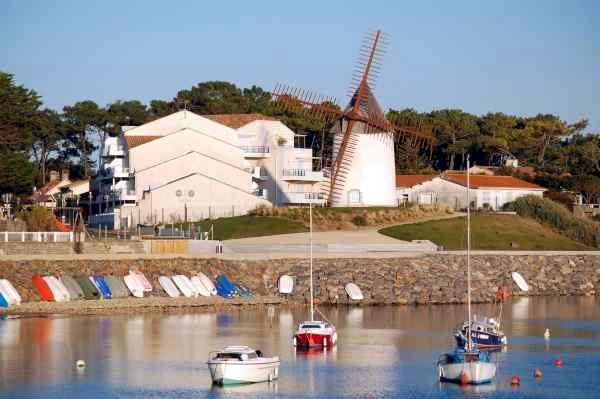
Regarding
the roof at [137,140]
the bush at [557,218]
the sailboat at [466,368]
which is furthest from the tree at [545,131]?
the sailboat at [466,368]

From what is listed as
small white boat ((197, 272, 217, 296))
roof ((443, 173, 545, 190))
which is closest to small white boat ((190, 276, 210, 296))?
small white boat ((197, 272, 217, 296))

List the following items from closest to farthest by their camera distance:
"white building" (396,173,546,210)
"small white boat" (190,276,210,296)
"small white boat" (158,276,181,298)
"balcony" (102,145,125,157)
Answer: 1. "small white boat" (158,276,181,298)
2. "small white boat" (190,276,210,296)
3. "balcony" (102,145,125,157)
4. "white building" (396,173,546,210)

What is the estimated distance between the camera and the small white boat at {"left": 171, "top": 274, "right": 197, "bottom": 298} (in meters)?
88.7

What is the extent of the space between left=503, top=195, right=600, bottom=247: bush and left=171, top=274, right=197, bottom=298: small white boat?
4866cm

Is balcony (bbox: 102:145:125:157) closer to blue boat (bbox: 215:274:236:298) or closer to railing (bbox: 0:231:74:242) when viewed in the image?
railing (bbox: 0:231:74:242)

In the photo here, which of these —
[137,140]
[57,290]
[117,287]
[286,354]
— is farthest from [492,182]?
[286,354]

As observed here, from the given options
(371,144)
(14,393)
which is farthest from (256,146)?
(14,393)

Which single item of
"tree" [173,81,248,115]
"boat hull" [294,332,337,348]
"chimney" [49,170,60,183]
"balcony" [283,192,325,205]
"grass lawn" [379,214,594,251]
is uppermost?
"tree" [173,81,248,115]

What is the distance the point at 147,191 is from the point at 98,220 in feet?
26.9

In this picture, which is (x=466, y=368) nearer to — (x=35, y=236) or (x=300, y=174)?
(x=35, y=236)

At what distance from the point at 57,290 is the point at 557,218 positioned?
→ 61240mm

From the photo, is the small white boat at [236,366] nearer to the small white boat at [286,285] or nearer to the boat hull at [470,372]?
the boat hull at [470,372]

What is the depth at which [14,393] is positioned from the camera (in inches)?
2131

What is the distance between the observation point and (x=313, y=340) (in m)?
68.4
